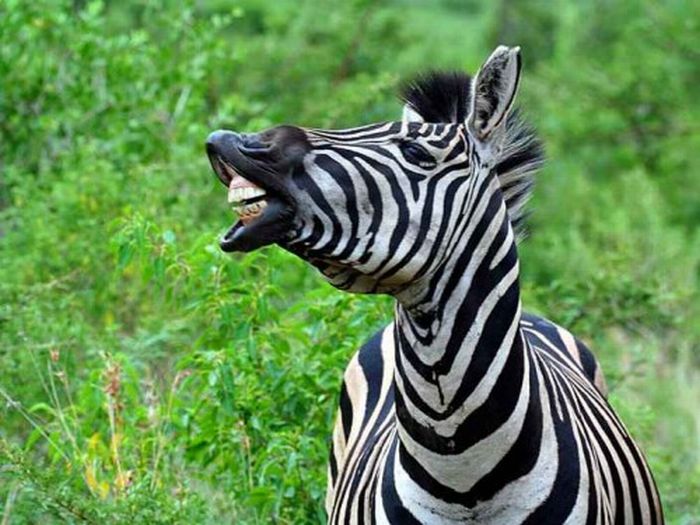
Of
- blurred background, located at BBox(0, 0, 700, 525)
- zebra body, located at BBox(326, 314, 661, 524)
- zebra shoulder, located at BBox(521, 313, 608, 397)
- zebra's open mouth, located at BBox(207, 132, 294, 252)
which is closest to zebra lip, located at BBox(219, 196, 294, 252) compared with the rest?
zebra's open mouth, located at BBox(207, 132, 294, 252)

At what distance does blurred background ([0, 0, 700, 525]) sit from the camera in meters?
6.97

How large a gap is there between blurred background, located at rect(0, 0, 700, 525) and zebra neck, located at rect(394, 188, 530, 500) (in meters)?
1.44

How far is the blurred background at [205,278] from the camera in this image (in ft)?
22.9

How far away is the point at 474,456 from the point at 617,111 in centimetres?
1336

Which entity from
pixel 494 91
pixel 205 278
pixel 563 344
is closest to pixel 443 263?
pixel 494 91

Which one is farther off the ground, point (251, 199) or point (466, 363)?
point (251, 199)

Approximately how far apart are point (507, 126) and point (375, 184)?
75cm

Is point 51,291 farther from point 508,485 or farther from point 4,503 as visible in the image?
point 508,485

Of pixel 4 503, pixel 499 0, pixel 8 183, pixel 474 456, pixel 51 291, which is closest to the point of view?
pixel 474 456

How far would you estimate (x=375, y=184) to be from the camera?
4750 mm

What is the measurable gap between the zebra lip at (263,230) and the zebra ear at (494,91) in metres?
0.67

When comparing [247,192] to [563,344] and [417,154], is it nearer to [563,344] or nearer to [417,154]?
[417,154]

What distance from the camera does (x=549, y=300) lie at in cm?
920

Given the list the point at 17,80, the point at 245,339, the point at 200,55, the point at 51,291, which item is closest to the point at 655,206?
the point at 200,55
